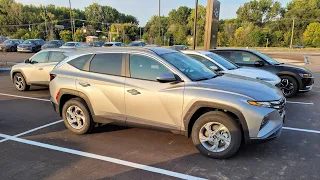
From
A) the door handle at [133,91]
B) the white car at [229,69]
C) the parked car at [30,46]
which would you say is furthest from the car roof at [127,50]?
the parked car at [30,46]

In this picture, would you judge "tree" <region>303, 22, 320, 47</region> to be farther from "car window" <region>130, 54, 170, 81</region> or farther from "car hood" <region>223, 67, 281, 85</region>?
"car window" <region>130, 54, 170, 81</region>

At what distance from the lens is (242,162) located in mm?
3973

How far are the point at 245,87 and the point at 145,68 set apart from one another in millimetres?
1698

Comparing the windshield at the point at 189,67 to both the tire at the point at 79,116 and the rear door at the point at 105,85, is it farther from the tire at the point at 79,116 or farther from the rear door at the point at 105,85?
the tire at the point at 79,116

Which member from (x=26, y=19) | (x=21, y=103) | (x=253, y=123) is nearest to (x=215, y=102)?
(x=253, y=123)

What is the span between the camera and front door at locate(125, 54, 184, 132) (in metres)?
4.22

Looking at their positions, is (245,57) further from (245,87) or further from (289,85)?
(245,87)

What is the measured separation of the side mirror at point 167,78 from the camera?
416 cm

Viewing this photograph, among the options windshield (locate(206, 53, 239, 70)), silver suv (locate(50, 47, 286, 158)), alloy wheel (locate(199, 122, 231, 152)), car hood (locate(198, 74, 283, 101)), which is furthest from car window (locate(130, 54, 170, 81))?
windshield (locate(206, 53, 239, 70))

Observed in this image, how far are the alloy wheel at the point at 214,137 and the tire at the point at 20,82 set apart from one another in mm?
7807

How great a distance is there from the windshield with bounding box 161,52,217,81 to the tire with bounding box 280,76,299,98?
487cm

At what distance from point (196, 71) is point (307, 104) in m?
4.83

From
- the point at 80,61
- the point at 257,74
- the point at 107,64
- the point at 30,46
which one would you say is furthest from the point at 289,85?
the point at 30,46

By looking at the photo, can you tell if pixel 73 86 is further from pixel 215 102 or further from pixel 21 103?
pixel 21 103
